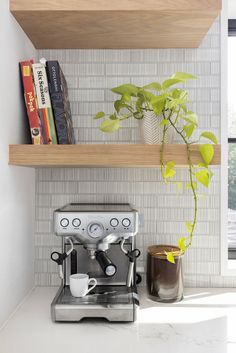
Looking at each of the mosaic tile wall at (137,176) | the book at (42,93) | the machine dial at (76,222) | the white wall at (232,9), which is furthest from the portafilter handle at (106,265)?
the white wall at (232,9)

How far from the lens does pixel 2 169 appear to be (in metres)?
1.10

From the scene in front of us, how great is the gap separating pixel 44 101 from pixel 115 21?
0.35 meters

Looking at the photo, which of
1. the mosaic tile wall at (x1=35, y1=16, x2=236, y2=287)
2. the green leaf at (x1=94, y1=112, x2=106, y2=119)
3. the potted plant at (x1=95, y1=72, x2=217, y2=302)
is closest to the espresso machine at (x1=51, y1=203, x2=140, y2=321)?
the potted plant at (x1=95, y1=72, x2=217, y2=302)

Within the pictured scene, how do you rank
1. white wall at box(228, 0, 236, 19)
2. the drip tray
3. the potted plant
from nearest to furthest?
1. the drip tray
2. the potted plant
3. white wall at box(228, 0, 236, 19)

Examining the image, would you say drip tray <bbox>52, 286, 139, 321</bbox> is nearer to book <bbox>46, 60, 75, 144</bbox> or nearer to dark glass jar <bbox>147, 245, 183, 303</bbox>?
dark glass jar <bbox>147, 245, 183, 303</bbox>

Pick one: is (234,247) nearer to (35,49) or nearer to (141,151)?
(141,151)

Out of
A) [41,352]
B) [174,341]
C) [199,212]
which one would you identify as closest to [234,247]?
[199,212]

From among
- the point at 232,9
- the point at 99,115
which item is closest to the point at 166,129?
the point at 99,115

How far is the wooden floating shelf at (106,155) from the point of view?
1.16 meters

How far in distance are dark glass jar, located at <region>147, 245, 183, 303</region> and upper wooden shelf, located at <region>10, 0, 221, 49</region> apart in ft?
2.56

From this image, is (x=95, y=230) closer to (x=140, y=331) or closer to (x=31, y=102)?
(x=140, y=331)

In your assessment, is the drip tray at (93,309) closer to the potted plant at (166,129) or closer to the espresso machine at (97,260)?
the espresso machine at (97,260)

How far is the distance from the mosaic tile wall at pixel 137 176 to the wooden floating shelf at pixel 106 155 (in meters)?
0.32

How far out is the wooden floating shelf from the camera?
1157 mm
